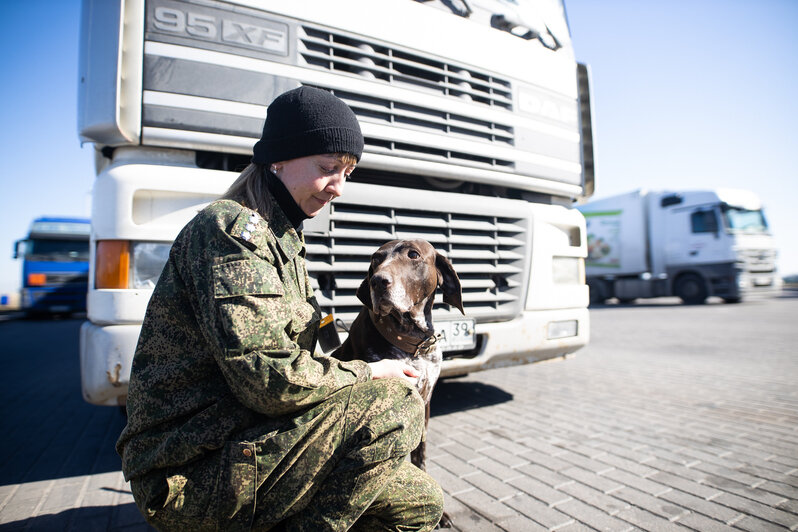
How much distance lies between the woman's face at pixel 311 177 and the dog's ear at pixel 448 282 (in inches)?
35.7

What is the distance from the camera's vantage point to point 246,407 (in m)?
1.33

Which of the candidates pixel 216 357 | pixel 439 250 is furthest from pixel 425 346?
pixel 216 357

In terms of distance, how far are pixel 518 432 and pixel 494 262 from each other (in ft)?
3.96

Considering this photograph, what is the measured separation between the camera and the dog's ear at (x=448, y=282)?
2.39m

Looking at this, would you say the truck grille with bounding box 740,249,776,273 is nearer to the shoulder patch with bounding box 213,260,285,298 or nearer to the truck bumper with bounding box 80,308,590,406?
the truck bumper with bounding box 80,308,590,406

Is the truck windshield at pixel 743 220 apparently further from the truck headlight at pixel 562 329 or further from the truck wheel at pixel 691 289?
the truck headlight at pixel 562 329

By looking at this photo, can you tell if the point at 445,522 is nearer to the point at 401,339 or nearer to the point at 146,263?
the point at 401,339

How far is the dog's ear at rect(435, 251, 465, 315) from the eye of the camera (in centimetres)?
239

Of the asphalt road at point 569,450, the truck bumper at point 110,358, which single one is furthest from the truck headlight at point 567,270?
the truck bumper at point 110,358

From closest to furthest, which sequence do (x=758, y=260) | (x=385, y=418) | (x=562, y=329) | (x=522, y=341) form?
(x=385, y=418) → (x=522, y=341) → (x=562, y=329) → (x=758, y=260)

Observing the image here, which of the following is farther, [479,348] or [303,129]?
[479,348]

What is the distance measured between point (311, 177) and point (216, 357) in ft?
2.19

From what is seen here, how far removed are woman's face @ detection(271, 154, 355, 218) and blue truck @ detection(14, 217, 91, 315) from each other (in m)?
16.1

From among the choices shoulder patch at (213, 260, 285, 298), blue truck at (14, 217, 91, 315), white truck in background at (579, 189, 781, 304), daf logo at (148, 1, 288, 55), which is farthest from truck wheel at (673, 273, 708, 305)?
blue truck at (14, 217, 91, 315)
